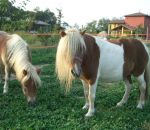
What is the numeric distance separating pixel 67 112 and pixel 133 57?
172 cm

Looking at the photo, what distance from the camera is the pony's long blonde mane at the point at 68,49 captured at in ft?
17.4

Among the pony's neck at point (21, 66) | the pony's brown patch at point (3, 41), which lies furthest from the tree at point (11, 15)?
the pony's neck at point (21, 66)

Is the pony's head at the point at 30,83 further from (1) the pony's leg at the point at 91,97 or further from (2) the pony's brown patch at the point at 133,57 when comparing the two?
(2) the pony's brown patch at the point at 133,57

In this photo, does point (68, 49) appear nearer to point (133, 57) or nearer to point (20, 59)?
point (133, 57)

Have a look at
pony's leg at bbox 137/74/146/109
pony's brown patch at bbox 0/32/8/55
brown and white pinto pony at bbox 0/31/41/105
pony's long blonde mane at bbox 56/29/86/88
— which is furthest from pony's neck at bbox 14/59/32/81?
pony's leg at bbox 137/74/146/109

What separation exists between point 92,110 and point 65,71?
997 mm

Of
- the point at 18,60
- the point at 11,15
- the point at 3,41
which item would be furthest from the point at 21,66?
the point at 11,15

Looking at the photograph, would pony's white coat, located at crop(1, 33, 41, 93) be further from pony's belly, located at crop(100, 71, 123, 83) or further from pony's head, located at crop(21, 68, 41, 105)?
pony's belly, located at crop(100, 71, 123, 83)

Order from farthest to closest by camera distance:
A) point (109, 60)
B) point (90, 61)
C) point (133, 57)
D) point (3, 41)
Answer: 1. point (3, 41)
2. point (133, 57)
3. point (109, 60)
4. point (90, 61)

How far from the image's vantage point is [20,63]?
686 centimetres

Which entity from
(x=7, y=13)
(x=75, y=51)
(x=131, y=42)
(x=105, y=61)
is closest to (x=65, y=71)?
(x=75, y=51)

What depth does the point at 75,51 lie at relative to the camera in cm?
534

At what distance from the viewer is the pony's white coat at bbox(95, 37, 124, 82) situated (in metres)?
6.00

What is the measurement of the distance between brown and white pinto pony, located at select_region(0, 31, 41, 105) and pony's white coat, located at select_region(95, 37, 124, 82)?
1.39 m
